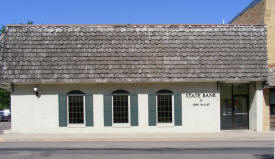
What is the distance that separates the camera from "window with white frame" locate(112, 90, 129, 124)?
1499cm

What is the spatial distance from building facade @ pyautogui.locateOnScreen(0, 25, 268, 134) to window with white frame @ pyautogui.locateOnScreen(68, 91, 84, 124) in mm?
53

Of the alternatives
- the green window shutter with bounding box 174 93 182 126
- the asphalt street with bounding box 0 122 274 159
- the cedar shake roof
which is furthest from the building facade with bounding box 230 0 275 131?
the green window shutter with bounding box 174 93 182 126

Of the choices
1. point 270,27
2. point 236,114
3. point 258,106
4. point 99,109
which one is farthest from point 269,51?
point 99,109

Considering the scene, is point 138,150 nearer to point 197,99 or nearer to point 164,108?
point 164,108

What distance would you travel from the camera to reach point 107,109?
1483 cm

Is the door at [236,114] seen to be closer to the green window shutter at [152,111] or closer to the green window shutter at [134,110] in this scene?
the green window shutter at [152,111]

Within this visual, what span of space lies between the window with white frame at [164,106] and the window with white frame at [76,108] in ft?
13.7

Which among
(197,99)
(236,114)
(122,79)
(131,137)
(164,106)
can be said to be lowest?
(131,137)

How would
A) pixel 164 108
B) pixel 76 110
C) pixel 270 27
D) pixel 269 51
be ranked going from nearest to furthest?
pixel 76 110
pixel 164 108
pixel 269 51
pixel 270 27

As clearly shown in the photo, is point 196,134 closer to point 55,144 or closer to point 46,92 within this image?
point 55,144

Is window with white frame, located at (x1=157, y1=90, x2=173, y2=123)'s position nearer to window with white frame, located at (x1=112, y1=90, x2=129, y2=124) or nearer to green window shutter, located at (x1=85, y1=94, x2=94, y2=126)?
window with white frame, located at (x1=112, y1=90, x2=129, y2=124)

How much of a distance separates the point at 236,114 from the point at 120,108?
679 centimetres

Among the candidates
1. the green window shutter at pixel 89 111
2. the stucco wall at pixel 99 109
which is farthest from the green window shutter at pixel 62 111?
the green window shutter at pixel 89 111

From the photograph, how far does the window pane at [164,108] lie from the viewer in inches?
593
